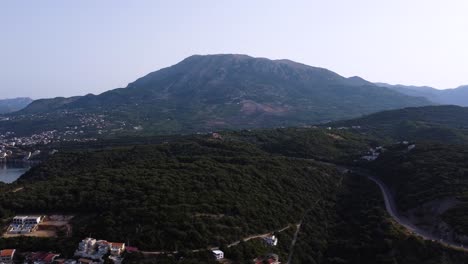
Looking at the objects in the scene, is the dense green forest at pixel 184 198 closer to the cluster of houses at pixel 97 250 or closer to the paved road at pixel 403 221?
the cluster of houses at pixel 97 250

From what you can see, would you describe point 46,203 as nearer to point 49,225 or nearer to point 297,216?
point 49,225

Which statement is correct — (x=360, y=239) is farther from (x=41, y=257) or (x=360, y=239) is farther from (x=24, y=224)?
(x=24, y=224)

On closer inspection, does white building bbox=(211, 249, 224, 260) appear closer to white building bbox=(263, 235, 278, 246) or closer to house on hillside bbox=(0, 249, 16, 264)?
white building bbox=(263, 235, 278, 246)

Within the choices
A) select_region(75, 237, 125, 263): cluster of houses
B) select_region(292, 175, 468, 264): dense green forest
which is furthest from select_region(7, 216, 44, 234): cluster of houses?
select_region(292, 175, 468, 264): dense green forest

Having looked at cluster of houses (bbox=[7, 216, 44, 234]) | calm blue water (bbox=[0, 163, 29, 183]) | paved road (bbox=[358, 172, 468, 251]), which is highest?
cluster of houses (bbox=[7, 216, 44, 234])

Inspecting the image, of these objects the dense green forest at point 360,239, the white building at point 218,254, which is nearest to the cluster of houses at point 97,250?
the white building at point 218,254

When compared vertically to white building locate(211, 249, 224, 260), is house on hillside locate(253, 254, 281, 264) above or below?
below
